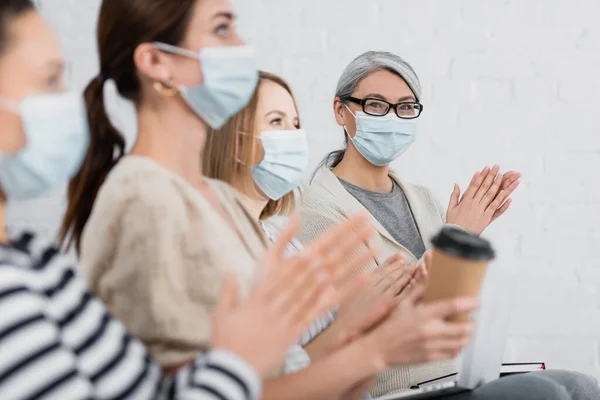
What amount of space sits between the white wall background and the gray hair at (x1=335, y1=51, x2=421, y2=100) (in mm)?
287

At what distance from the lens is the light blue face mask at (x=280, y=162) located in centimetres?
125

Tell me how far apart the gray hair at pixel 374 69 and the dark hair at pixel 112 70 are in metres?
0.74

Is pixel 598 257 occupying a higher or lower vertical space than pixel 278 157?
lower

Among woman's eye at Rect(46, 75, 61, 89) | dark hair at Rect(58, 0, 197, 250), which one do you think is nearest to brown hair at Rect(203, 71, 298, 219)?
dark hair at Rect(58, 0, 197, 250)

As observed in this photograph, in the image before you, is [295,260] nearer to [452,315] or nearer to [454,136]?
[452,315]

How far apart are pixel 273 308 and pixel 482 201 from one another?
0.95 m

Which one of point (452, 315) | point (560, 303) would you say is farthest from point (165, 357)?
point (560, 303)

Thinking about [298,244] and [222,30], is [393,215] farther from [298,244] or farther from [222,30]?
[222,30]

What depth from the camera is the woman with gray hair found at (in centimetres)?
146

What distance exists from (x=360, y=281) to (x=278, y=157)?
525 mm

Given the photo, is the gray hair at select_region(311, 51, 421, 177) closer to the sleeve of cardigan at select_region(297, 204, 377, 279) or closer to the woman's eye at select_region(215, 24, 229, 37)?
the sleeve of cardigan at select_region(297, 204, 377, 279)

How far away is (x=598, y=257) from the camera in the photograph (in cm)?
185

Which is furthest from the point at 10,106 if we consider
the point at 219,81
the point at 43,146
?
the point at 219,81

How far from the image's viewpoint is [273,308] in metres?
0.63
